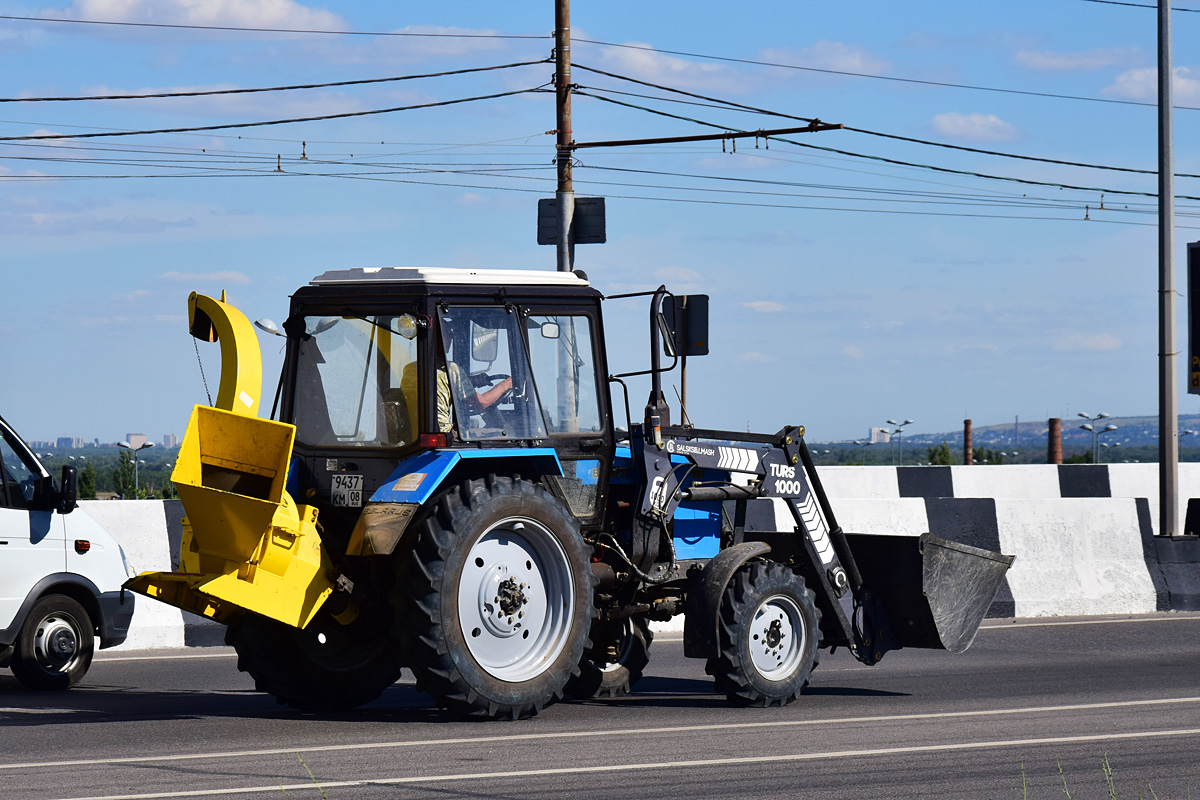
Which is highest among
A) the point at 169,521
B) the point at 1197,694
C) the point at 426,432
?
the point at 426,432

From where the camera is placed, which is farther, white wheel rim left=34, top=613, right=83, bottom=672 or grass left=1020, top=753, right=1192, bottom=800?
white wheel rim left=34, top=613, right=83, bottom=672

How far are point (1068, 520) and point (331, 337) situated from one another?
31.2ft

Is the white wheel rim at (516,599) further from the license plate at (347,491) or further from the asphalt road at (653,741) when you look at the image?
the license plate at (347,491)

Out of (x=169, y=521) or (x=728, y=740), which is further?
(x=169, y=521)

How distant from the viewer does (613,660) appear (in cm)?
1018

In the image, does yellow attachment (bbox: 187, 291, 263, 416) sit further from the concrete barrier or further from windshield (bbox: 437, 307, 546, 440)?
the concrete barrier

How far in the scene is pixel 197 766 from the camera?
744 centimetres

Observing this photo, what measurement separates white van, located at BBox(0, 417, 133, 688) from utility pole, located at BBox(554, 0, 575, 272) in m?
11.6

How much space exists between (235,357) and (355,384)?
968mm

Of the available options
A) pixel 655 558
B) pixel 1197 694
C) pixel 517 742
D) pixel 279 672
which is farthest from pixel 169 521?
pixel 1197 694

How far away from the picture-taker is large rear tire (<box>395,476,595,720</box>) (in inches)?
336

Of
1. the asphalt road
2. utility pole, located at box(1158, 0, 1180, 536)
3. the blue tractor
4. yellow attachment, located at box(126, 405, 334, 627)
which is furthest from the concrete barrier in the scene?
yellow attachment, located at box(126, 405, 334, 627)

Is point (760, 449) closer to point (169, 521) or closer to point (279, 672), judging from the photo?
point (279, 672)

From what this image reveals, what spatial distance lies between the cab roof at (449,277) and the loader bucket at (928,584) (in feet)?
9.15
